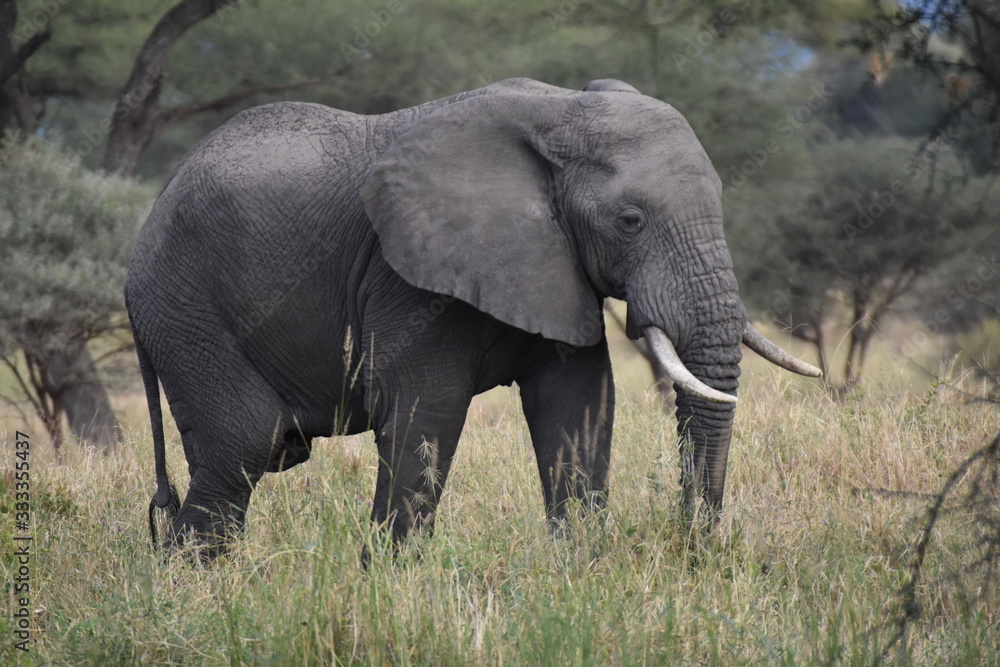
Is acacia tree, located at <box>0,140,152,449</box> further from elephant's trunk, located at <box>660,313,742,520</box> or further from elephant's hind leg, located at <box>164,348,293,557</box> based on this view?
elephant's trunk, located at <box>660,313,742,520</box>

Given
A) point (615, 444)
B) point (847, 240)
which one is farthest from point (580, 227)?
point (847, 240)

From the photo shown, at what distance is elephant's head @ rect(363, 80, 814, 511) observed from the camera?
435 centimetres

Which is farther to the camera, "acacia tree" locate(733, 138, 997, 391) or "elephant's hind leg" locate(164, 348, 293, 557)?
"acacia tree" locate(733, 138, 997, 391)

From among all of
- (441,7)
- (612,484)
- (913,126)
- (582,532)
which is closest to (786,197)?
(441,7)

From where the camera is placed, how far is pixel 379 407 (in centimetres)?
476

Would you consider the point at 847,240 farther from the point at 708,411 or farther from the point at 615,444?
the point at 708,411

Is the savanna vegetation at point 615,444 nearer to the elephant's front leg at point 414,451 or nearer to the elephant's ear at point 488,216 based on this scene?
the elephant's front leg at point 414,451

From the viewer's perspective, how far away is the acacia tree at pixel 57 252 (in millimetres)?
11703

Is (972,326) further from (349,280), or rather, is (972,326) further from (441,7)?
(349,280)

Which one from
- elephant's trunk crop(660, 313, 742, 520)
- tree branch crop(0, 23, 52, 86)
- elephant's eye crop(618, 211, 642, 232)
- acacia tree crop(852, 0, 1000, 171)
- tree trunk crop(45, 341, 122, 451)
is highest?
acacia tree crop(852, 0, 1000, 171)

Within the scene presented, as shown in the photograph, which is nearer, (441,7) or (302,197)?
(302,197)

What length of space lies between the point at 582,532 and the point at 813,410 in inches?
119

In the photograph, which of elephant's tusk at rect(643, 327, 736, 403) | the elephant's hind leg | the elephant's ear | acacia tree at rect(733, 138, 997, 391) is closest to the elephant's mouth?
elephant's tusk at rect(643, 327, 736, 403)

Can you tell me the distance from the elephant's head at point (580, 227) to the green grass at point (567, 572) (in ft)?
1.53
